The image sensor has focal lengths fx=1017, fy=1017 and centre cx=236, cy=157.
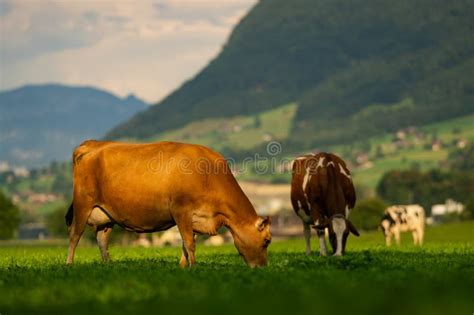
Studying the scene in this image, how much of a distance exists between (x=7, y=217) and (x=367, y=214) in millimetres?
64484

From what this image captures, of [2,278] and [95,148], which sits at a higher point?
[95,148]

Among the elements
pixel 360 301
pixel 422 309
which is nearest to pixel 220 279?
pixel 360 301

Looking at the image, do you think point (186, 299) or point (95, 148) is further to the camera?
point (95, 148)

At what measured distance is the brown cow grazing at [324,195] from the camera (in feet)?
93.0

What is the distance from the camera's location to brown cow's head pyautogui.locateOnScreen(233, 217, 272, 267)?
23.3 meters

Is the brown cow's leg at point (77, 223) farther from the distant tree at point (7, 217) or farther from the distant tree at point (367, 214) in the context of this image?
the distant tree at point (367, 214)

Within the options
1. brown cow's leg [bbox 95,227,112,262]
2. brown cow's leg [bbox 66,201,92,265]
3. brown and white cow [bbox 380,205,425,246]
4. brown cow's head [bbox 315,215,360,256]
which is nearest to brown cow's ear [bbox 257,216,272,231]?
brown cow's leg [bbox 66,201,92,265]

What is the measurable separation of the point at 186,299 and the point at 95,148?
39.3 ft

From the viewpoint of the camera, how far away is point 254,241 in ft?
76.5

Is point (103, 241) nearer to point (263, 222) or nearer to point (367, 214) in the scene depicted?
point (263, 222)

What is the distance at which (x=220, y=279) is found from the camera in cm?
1753

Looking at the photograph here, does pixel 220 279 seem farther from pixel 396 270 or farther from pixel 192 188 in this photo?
pixel 192 188

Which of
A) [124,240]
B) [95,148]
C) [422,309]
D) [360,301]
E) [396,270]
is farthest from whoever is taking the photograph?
[124,240]

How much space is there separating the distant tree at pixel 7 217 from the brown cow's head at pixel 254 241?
142898mm
